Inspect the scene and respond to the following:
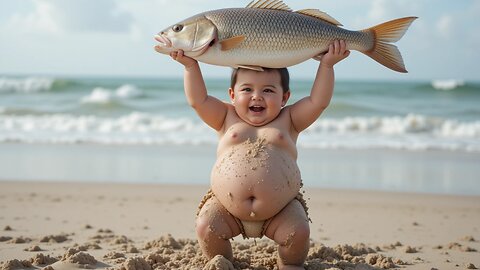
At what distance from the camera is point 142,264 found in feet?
13.5

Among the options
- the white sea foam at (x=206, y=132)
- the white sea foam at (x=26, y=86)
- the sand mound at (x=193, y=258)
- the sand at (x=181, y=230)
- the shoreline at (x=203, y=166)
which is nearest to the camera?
the sand mound at (x=193, y=258)

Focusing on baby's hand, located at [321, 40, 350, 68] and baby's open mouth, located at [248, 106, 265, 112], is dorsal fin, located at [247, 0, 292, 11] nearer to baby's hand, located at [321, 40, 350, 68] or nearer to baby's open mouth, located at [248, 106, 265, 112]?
baby's hand, located at [321, 40, 350, 68]

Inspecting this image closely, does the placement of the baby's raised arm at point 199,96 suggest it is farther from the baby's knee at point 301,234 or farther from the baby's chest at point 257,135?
the baby's knee at point 301,234

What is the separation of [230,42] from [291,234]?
4.01 feet

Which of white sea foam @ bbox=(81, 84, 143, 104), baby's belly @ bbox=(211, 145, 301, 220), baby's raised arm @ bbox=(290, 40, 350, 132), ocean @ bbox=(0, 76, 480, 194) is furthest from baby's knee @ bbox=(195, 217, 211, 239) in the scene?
white sea foam @ bbox=(81, 84, 143, 104)

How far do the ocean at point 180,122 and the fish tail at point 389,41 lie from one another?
15.6ft

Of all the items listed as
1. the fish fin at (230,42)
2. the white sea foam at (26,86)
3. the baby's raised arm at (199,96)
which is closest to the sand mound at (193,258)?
the baby's raised arm at (199,96)

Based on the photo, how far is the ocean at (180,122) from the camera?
12.5m

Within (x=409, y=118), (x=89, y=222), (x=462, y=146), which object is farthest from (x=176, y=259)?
(x=409, y=118)

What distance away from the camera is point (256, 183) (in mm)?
3871

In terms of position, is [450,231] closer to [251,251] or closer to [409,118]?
[251,251]

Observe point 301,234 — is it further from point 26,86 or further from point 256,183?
point 26,86

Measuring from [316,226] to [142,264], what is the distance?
97.6 inches

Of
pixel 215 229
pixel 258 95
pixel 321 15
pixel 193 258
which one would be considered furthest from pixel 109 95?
pixel 321 15
